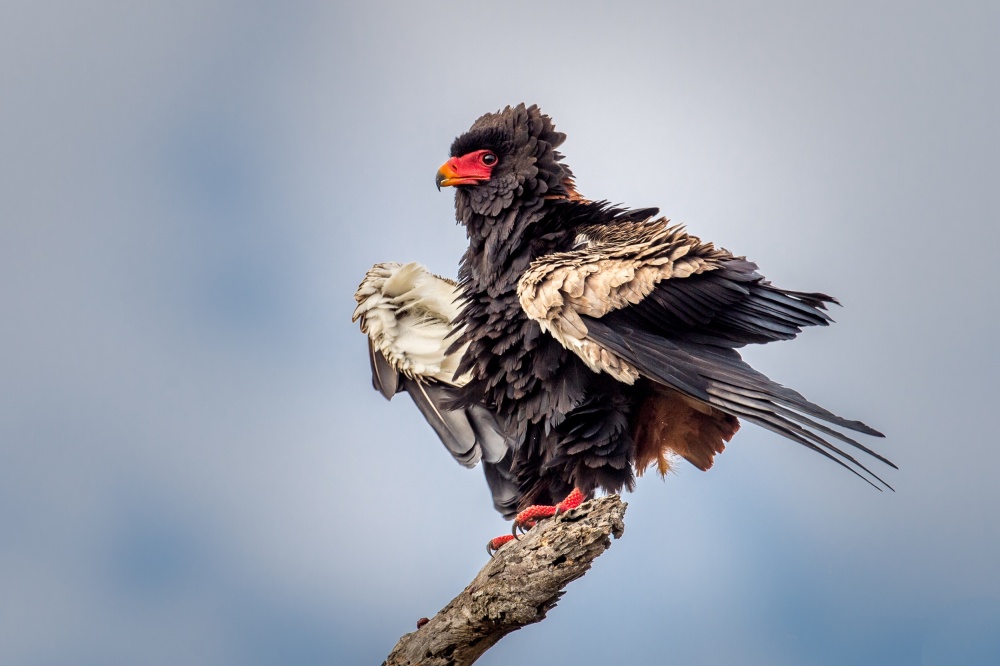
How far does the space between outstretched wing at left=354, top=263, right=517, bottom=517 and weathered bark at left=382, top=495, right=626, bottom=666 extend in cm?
66

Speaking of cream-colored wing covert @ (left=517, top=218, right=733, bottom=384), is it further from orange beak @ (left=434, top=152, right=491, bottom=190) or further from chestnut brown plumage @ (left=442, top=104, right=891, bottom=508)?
orange beak @ (left=434, top=152, right=491, bottom=190)

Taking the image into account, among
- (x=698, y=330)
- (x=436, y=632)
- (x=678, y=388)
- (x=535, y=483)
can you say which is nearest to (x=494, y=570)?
(x=436, y=632)

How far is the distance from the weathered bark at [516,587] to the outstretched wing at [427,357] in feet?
2.17

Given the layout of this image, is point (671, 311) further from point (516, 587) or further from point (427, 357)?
point (427, 357)

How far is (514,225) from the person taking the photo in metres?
2.75

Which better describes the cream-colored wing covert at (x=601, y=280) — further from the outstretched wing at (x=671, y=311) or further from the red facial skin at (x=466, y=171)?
the red facial skin at (x=466, y=171)

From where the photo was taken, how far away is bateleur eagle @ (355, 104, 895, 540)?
2443 mm

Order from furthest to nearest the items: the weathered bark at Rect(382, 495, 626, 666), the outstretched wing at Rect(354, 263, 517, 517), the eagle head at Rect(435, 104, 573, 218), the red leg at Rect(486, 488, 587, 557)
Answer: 1. the outstretched wing at Rect(354, 263, 517, 517)
2. the eagle head at Rect(435, 104, 573, 218)
3. the red leg at Rect(486, 488, 587, 557)
4. the weathered bark at Rect(382, 495, 626, 666)

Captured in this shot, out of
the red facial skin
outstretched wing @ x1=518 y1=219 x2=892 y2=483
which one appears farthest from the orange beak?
outstretched wing @ x1=518 y1=219 x2=892 y2=483

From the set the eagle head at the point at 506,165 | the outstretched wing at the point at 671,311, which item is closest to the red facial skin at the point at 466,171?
the eagle head at the point at 506,165

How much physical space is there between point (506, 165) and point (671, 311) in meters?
0.67

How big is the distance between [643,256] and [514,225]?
1.35 ft

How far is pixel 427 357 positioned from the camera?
3.27 metres

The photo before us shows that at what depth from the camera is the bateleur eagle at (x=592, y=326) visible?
8.02 ft
